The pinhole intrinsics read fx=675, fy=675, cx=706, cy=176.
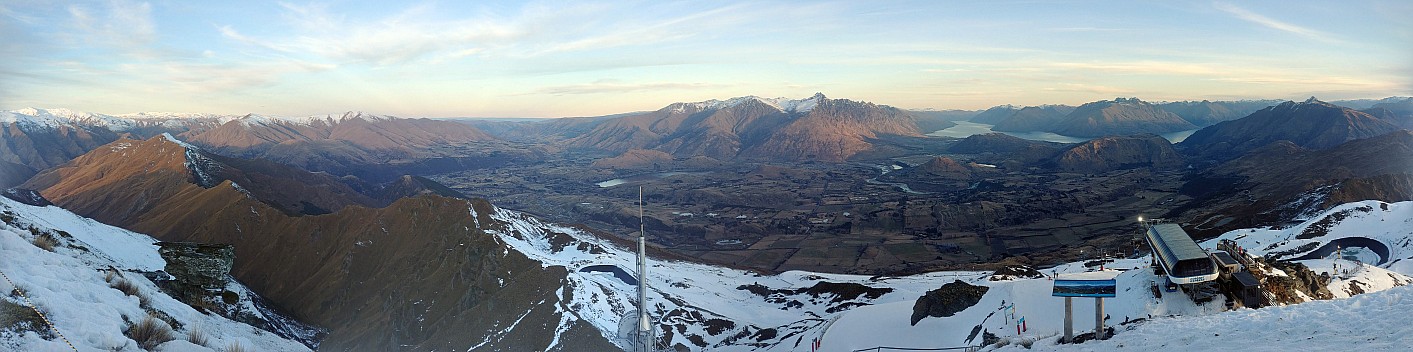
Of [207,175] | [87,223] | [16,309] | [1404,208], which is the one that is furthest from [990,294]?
[207,175]

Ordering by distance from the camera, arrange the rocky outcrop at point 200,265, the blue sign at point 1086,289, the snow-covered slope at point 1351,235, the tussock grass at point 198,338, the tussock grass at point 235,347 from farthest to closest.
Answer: the snow-covered slope at point 1351,235 < the rocky outcrop at point 200,265 < the blue sign at point 1086,289 < the tussock grass at point 235,347 < the tussock grass at point 198,338

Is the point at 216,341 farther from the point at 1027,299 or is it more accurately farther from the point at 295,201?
the point at 295,201

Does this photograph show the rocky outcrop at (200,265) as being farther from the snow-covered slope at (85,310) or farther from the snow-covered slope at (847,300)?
the snow-covered slope at (847,300)

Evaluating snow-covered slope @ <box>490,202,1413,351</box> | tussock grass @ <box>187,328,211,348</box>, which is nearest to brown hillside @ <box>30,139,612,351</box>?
snow-covered slope @ <box>490,202,1413,351</box>

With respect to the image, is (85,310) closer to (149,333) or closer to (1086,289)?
(149,333)

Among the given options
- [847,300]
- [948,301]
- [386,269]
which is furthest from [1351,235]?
[386,269]

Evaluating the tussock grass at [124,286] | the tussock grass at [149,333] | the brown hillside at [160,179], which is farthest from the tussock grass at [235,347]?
the brown hillside at [160,179]
